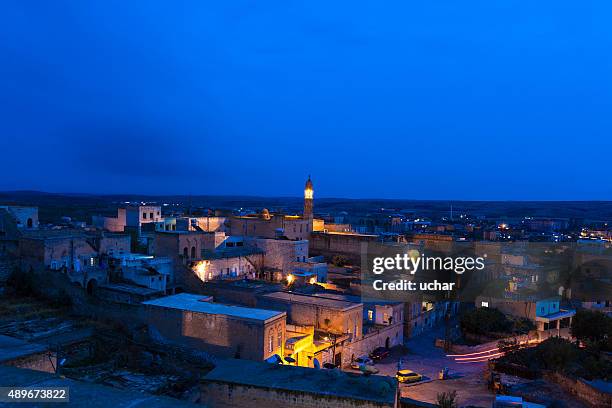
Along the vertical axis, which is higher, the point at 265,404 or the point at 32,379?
the point at 32,379

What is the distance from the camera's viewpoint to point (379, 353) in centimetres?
2188

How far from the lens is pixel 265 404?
36.0 ft

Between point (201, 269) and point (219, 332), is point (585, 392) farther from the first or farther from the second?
point (201, 269)

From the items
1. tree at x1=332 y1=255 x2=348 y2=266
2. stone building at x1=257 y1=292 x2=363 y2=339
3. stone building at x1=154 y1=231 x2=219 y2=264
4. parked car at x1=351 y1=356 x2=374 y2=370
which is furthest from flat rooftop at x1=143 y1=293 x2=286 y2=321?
tree at x1=332 y1=255 x2=348 y2=266

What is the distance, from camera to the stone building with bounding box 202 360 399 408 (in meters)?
10.4

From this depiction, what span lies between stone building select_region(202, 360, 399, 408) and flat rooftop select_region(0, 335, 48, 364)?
147 inches

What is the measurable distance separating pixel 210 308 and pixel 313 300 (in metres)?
4.95

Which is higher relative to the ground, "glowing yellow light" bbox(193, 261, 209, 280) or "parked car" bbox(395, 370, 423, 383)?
"glowing yellow light" bbox(193, 261, 209, 280)

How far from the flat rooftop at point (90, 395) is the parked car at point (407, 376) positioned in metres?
16.2

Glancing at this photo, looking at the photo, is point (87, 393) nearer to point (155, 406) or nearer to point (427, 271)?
point (155, 406)

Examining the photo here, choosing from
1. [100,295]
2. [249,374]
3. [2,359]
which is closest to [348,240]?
[100,295]

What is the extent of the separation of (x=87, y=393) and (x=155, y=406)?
649 millimetres

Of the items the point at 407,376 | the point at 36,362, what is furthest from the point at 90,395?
the point at 407,376

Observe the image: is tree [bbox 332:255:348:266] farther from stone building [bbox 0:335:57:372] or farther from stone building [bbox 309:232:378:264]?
stone building [bbox 0:335:57:372]
